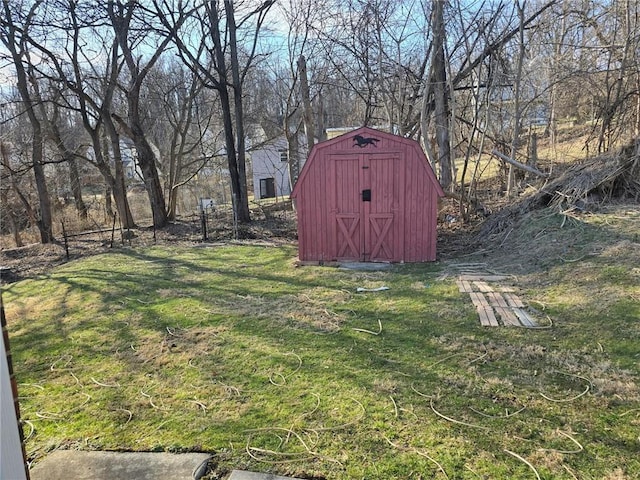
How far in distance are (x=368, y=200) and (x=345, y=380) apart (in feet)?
15.0

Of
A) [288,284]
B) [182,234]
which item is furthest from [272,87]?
[288,284]

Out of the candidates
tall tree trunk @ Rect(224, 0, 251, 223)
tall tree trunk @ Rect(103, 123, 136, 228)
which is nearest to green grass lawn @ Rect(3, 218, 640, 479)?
tall tree trunk @ Rect(224, 0, 251, 223)

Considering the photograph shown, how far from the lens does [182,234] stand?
12.6m

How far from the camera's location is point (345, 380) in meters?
3.50

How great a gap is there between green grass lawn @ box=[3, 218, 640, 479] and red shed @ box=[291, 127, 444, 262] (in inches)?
63.4

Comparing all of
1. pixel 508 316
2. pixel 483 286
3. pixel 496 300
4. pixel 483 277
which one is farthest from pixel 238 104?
pixel 508 316

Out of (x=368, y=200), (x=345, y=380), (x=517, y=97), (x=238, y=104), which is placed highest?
(x=238, y=104)

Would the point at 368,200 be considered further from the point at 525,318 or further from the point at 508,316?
the point at 525,318

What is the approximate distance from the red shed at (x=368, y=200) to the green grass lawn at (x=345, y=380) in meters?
1.61

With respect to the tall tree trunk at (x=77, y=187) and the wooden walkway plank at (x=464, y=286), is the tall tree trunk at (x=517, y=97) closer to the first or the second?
the wooden walkway plank at (x=464, y=286)

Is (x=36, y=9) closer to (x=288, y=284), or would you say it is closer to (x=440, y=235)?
(x=288, y=284)

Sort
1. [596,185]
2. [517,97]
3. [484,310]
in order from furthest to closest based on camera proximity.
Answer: [517,97], [596,185], [484,310]

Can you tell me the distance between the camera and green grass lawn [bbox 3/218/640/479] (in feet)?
8.49

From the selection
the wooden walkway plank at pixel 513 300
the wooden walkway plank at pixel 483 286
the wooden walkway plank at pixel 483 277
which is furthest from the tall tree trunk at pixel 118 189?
the wooden walkway plank at pixel 513 300
